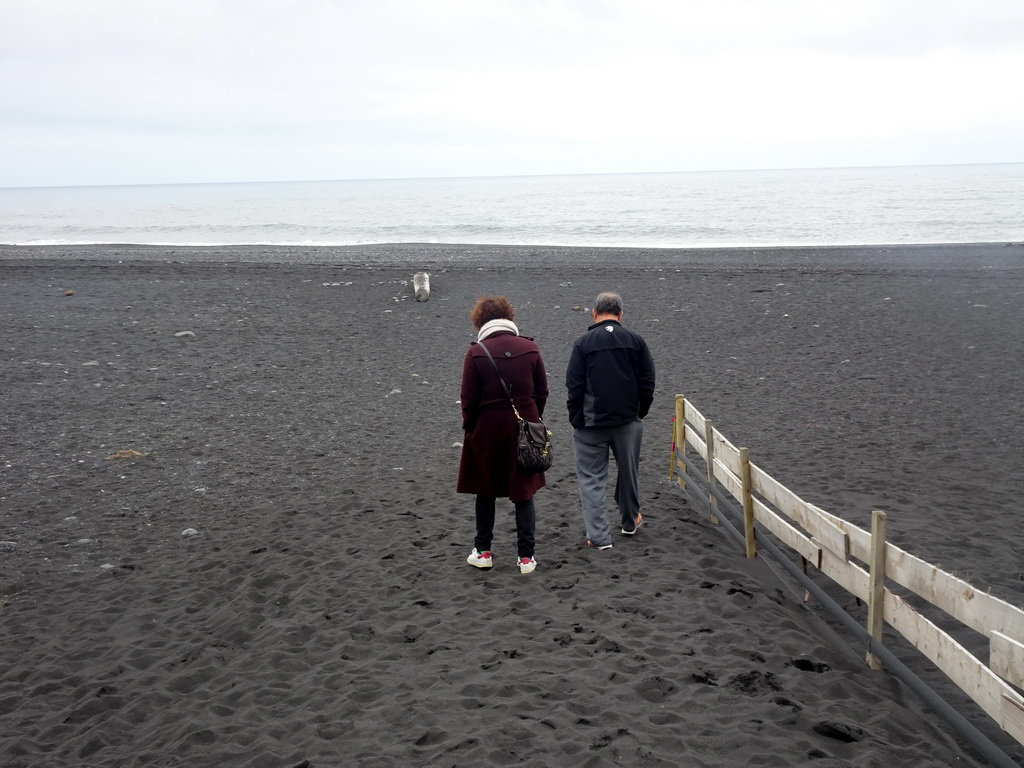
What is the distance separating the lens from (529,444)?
5672 mm

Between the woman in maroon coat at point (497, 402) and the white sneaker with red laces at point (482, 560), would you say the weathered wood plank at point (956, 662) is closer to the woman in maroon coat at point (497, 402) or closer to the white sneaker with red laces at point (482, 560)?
→ the woman in maroon coat at point (497, 402)

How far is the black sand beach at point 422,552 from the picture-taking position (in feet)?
13.7

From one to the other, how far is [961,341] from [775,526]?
10044mm

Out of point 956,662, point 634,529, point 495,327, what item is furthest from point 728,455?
point 956,662

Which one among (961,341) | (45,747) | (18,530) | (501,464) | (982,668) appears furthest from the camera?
(961,341)

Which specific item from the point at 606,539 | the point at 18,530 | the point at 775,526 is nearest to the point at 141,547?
the point at 18,530

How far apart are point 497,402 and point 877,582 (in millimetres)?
2605

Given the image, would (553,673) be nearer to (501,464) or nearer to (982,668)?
(501,464)

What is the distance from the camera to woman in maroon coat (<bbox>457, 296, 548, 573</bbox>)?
18.6ft

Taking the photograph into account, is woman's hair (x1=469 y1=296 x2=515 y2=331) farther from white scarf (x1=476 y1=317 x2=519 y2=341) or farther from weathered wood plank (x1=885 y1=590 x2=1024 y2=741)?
weathered wood plank (x1=885 y1=590 x2=1024 y2=741)

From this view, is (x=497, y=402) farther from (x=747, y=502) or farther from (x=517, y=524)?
(x=747, y=502)

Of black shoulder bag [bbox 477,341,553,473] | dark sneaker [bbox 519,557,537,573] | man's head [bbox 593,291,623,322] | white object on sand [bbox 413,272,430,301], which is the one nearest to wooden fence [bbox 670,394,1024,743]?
man's head [bbox 593,291,623,322]

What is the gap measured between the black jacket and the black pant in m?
0.81

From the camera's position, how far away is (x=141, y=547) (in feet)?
22.6
